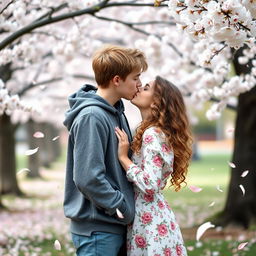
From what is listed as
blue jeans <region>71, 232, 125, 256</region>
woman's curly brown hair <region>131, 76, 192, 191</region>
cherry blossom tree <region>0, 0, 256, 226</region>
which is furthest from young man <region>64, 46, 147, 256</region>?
cherry blossom tree <region>0, 0, 256, 226</region>

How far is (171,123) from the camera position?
11.0 ft

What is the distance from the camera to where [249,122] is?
9000 millimetres

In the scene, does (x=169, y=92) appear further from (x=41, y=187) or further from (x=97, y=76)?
(x=41, y=187)

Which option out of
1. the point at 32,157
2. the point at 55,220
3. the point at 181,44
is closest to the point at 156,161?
the point at 181,44

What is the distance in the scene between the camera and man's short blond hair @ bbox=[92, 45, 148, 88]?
319cm

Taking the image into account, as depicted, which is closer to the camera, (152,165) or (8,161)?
(152,165)

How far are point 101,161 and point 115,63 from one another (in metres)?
0.48

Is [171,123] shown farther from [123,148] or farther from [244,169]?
[244,169]

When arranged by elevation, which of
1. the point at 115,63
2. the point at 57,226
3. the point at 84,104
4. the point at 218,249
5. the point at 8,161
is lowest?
the point at 8,161

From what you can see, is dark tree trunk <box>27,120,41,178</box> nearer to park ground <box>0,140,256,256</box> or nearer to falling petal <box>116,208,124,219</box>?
park ground <box>0,140,256,256</box>

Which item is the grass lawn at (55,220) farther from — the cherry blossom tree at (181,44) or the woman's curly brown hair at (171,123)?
the cherry blossom tree at (181,44)

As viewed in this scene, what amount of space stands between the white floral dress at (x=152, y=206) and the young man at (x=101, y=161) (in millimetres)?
62

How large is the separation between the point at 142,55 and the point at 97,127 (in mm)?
457

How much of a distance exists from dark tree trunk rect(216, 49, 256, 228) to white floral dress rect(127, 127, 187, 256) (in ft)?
18.5
